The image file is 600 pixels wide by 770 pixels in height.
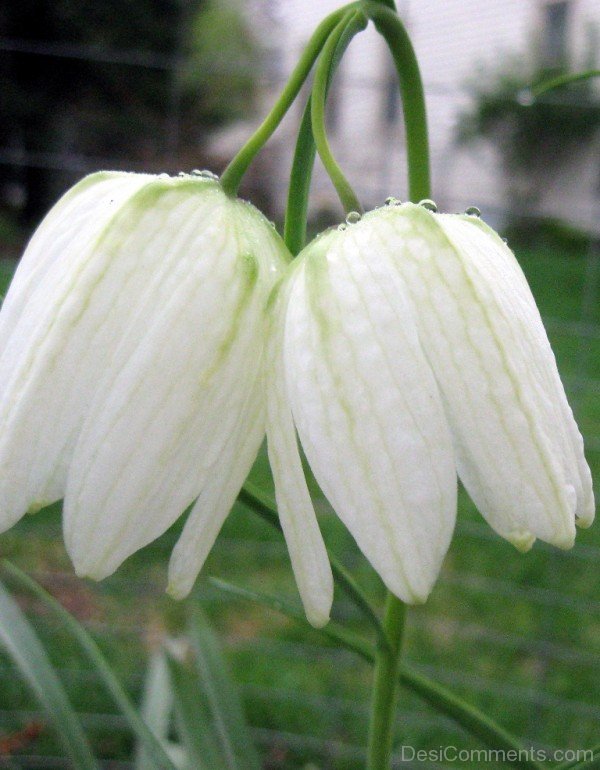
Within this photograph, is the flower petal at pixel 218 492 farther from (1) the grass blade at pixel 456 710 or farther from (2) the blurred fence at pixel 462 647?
(2) the blurred fence at pixel 462 647

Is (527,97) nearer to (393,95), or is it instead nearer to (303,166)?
(303,166)

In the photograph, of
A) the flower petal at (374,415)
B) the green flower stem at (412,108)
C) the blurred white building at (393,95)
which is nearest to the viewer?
the flower petal at (374,415)

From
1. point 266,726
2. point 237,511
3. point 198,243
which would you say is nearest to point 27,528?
point 237,511

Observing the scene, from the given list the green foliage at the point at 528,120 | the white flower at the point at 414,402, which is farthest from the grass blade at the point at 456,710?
the green foliage at the point at 528,120

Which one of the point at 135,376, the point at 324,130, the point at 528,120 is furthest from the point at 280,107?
the point at 528,120


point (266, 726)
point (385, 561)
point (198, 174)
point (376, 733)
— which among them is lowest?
point (266, 726)

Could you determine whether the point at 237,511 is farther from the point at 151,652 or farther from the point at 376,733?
the point at 376,733
